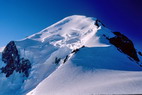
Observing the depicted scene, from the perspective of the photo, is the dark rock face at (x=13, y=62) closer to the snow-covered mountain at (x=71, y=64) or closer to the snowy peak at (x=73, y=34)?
the snow-covered mountain at (x=71, y=64)

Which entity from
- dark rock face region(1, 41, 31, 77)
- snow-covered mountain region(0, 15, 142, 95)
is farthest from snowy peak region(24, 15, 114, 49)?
dark rock face region(1, 41, 31, 77)

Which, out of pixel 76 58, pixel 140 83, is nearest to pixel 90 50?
pixel 76 58

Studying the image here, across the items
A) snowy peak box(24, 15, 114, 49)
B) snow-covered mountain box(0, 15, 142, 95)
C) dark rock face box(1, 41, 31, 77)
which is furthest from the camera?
snowy peak box(24, 15, 114, 49)

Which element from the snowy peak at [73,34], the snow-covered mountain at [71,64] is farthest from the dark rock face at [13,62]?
the snowy peak at [73,34]

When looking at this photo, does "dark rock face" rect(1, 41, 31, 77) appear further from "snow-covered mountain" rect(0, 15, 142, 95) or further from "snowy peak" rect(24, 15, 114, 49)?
"snowy peak" rect(24, 15, 114, 49)

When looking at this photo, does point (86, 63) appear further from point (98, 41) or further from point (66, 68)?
point (98, 41)

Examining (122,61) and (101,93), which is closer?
(101,93)

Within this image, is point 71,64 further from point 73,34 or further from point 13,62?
point 73,34

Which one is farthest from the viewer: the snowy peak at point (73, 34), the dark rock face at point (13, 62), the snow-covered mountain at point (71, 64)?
the snowy peak at point (73, 34)
